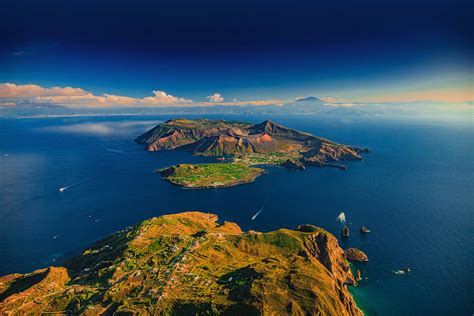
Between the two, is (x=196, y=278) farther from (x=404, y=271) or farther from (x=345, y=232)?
(x=345, y=232)

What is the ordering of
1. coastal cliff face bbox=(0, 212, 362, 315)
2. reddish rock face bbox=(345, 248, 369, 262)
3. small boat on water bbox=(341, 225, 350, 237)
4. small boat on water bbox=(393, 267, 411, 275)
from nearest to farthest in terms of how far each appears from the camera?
→ coastal cliff face bbox=(0, 212, 362, 315), small boat on water bbox=(393, 267, 411, 275), reddish rock face bbox=(345, 248, 369, 262), small boat on water bbox=(341, 225, 350, 237)

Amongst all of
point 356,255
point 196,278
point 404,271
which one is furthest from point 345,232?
point 196,278

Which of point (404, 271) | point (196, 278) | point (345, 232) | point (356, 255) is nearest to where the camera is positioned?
Answer: point (196, 278)

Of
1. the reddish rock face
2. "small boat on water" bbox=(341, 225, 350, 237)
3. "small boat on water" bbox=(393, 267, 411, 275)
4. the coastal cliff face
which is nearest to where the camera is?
the coastal cliff face

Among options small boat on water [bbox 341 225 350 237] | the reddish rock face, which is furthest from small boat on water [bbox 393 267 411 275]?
small boat on water [bbox 341 225 350 237]

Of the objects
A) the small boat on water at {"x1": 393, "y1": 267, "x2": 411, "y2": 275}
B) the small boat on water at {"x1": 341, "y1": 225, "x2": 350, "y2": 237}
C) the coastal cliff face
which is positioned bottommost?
the small boat on water at {"x1": 393, "y1": 267, "x2": 411, "y2": 275}

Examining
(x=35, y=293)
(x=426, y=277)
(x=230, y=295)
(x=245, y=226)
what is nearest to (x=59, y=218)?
(x=35, y=293)

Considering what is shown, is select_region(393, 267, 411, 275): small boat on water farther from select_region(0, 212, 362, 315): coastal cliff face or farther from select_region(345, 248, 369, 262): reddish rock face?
select_region(0, 212, 362, 315): coastal cliff face

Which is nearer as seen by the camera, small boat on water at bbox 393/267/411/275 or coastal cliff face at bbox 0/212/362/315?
coastal cliff face at bbox 0/212/362/315

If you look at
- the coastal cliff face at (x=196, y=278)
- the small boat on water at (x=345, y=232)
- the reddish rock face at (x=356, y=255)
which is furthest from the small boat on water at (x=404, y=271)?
the small boat on water at (x=345, y=232)
